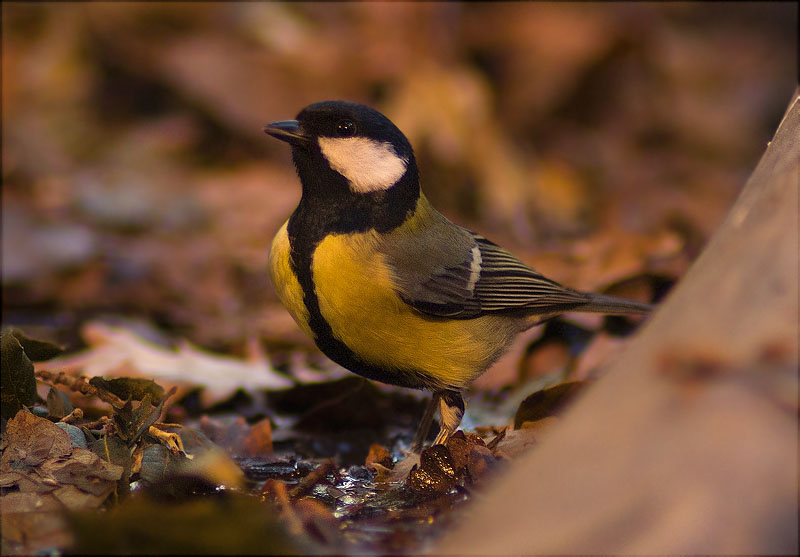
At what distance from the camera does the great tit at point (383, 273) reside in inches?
119

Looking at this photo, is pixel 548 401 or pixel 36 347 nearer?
pixel 36 347

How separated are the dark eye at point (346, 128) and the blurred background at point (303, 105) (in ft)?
7.64

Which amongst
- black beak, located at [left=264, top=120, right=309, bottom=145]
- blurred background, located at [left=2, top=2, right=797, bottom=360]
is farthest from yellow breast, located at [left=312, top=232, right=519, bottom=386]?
blurred background, located at [left=2, top=2, right=797, bottom=360]

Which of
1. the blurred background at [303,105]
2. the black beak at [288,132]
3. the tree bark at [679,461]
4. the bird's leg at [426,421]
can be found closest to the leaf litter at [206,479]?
the bird's leg at [426,421]

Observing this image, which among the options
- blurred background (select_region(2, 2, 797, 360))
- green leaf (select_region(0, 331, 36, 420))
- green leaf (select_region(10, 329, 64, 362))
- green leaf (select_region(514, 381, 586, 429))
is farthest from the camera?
blurred background (select_region(2, 2, 797, 360))

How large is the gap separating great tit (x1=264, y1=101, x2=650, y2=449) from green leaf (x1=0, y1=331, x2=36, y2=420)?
3.14 ft

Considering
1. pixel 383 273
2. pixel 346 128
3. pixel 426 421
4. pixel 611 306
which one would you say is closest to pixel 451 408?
pixel 426 421

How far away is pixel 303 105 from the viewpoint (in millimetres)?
7121

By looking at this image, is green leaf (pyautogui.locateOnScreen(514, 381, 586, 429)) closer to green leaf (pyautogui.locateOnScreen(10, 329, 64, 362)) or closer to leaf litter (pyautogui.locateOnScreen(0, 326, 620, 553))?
leaf litter (pyautogui.locateOnScreen(0, 326, 620, 553))

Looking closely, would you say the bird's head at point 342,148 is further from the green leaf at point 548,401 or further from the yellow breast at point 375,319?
the green leaf at point 548,401

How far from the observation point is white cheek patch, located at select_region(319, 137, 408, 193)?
326 cm

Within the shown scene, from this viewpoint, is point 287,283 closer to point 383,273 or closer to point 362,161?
point 383,273

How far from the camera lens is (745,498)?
1391mm

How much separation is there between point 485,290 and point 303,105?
410 cm
